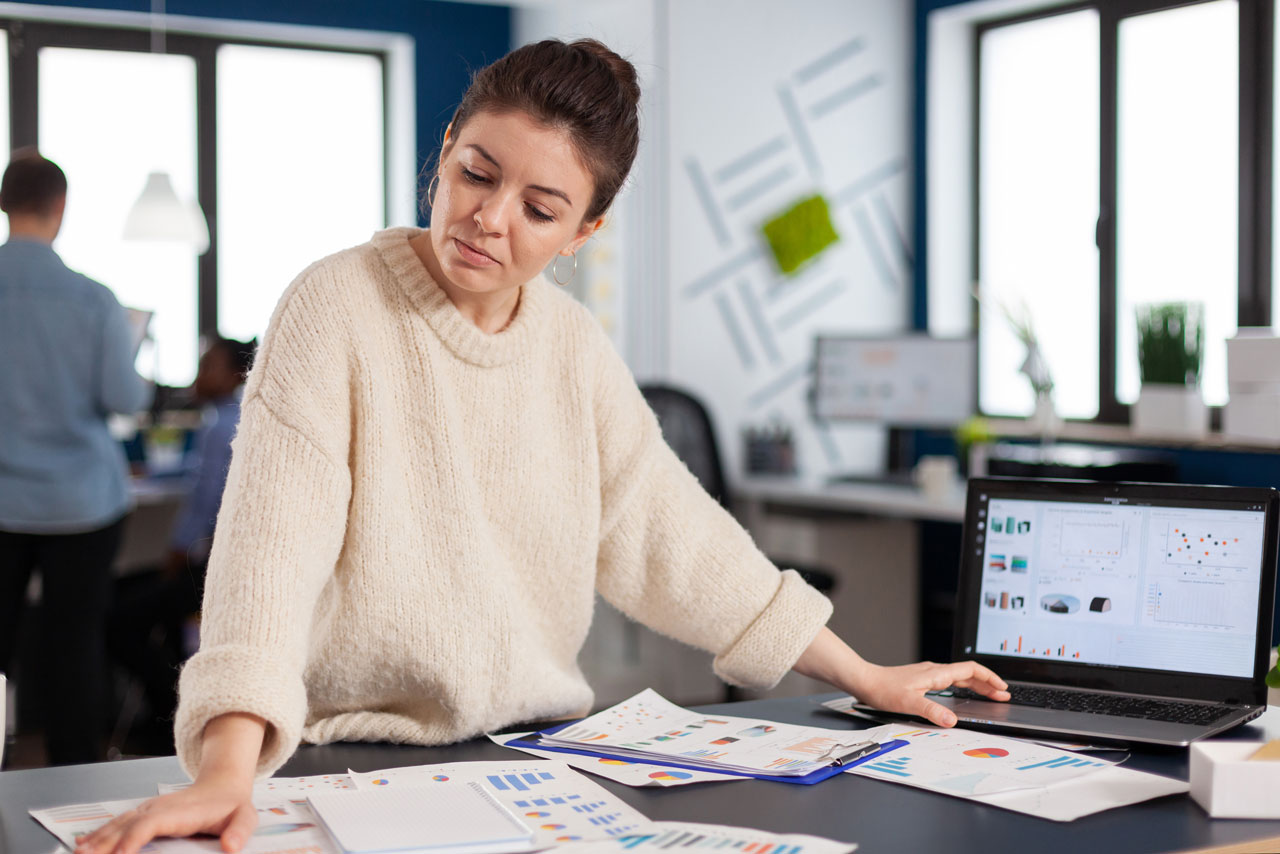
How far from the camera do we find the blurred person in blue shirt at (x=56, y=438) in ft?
10.3

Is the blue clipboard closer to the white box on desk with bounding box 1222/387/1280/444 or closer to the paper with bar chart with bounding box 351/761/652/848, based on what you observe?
the paper with bar chart with bounding box 351/761/652/848

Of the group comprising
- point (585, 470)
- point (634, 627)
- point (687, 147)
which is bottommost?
point (634, 627)

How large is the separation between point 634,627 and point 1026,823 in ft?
11.2

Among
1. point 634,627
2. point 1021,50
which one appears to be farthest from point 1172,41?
point 634,627

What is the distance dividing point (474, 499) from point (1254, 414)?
8.19 ft

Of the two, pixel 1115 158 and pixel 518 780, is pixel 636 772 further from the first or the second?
pixel 1115 158

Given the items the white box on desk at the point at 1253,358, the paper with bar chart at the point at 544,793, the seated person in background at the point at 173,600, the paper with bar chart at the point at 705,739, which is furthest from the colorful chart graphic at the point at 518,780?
the white box on desk at the point at 1253,358

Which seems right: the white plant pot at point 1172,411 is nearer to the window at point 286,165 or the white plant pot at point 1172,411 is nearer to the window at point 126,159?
the window at point 286,165

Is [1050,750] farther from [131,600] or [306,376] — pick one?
[131,600]

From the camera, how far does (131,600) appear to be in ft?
11.9

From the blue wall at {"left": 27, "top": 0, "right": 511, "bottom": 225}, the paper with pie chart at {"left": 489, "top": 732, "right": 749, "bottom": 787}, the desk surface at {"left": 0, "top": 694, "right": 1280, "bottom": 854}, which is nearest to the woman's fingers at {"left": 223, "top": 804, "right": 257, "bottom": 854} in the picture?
the desk surface at {"left": 0, "top": 694, "right": 1280, "bottom": 854}

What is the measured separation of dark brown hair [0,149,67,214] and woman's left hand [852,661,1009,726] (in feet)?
8.02

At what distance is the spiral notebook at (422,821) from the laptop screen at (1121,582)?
2.36ft

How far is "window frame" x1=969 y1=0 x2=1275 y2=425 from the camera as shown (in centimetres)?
388
